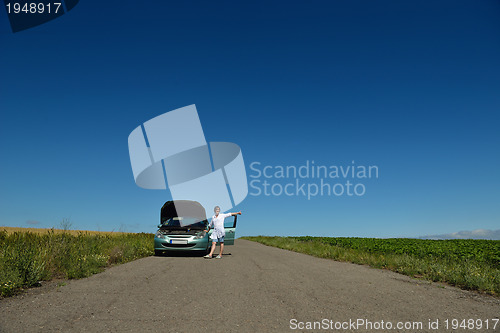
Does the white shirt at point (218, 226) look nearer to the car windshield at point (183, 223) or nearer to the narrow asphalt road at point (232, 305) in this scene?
the car windshield at point (183, 223)

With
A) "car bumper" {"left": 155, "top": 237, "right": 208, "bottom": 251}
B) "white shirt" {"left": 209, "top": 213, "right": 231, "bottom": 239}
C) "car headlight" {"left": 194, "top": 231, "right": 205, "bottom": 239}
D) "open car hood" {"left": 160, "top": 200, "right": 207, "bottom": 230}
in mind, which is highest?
"open car hood" {"left": 160, "top": 200, "right": 207, "bottom": 230}

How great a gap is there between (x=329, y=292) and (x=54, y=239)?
728cm

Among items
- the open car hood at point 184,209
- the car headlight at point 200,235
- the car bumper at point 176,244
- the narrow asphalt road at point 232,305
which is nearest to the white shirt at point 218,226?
the car headlight at point 200,235

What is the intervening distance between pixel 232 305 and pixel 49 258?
17.1 feet

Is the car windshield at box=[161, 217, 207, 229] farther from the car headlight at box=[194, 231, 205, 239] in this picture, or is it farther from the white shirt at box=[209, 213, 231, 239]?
the white shirt at box=[209, 213, 231, 239]

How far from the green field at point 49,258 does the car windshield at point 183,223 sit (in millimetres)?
2144

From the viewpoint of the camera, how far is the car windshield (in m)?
13.3

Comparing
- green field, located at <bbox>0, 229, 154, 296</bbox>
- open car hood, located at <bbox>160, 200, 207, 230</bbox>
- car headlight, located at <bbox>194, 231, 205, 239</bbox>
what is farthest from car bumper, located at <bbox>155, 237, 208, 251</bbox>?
open car hood, located at <bbox>160, 200, 207, 230</bbox>

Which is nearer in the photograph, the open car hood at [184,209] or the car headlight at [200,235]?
the car headlight at [200,235]

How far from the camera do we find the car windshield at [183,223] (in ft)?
43.5

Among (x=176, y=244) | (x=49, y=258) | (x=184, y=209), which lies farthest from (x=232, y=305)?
(x=184, y=209)

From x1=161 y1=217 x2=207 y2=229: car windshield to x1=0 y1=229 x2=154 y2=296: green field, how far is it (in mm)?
2144

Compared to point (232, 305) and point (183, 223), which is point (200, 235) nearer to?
point (183, 223)

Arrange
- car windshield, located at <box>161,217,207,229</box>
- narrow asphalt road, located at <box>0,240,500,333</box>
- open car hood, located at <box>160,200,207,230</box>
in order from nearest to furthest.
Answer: narrow asphalt road, located at <box>0,240,500,333</box> → car windshield, located at <box>161,217,207,229</box> → open car hood, located at <box>160,200,207,230</box>
